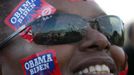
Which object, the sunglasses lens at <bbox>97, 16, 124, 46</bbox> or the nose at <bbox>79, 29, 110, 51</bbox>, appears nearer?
the nose at <bbox>79, 29, 110, 51</bbox>

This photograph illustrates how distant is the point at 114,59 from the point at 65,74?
1.61ft

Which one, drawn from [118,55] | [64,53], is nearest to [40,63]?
[64,53]

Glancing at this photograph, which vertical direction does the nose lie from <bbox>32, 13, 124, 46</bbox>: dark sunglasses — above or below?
below

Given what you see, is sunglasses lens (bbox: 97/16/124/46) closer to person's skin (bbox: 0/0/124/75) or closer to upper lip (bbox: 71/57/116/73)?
person's skin (bbox: 0/0/124/75)

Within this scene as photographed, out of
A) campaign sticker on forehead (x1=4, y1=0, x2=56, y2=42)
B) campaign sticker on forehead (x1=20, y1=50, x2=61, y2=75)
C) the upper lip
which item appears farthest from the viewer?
campaign sticker on forehead (x1=4, y1=0, x2=56, y2=42)

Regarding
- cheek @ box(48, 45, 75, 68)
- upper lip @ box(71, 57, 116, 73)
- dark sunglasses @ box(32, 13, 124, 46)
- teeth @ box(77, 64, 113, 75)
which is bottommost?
teeth @ box(77, 64, 113, 75)

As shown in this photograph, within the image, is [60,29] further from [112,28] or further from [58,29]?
[112,28]

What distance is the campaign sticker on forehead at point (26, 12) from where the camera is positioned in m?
3.58

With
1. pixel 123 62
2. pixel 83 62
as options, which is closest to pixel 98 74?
pixel 83 62

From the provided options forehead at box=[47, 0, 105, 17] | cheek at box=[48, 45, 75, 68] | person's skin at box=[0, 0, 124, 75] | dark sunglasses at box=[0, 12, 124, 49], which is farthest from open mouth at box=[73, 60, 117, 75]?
forehead at box=[47, 0, 105, 17]

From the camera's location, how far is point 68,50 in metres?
3.46

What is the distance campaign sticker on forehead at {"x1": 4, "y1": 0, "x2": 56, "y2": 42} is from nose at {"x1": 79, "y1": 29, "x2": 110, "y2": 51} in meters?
0.35

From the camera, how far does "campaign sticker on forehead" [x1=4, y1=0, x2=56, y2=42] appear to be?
3.58 meters

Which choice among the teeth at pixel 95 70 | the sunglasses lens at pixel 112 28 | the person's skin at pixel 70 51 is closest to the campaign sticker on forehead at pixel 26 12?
the person's skin at pixel 70 51
